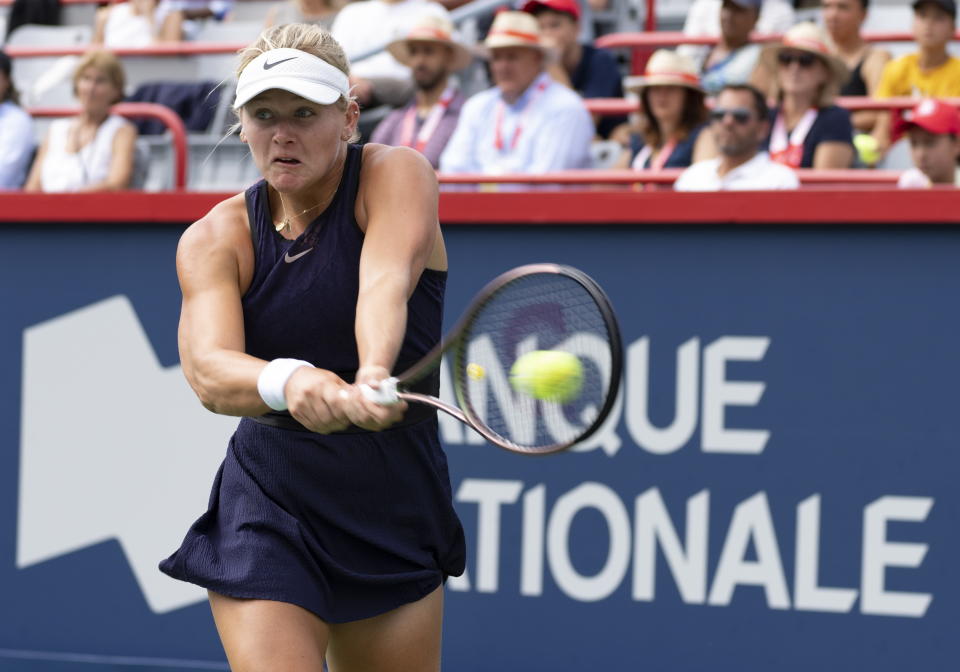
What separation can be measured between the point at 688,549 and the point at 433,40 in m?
3.12

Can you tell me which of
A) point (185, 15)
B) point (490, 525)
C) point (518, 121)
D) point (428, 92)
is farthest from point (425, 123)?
point (185, 15)

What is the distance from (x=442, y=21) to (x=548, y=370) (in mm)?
4531

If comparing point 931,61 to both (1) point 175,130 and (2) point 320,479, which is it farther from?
(2) point 320,479

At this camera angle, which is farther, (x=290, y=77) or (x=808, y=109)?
(x=808, y=109)

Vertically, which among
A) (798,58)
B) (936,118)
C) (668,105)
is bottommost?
(668,105)

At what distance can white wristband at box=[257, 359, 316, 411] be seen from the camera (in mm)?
2766

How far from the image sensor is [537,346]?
3.10m

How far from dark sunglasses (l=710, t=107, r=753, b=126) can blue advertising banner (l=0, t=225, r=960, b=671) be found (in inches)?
44.4

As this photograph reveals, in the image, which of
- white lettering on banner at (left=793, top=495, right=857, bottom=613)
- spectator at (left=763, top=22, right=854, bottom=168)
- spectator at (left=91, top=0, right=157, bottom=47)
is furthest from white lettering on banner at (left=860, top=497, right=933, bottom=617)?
spectator at (left=91, top=0, right=157, bottom=47)

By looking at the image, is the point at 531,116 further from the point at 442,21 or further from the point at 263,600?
the point at 263,600

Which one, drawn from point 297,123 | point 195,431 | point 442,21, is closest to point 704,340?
point 195,431

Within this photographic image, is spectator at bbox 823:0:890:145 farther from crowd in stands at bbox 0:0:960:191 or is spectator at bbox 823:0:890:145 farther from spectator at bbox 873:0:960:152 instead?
spectator at bbox 873:0:960:152

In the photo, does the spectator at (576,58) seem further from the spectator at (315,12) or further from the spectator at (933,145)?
the spectator at (933,145)

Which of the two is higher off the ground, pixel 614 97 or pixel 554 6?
pixel 554 6
